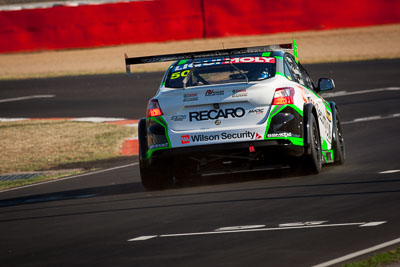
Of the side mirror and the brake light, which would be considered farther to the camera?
the side mirror

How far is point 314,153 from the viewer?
1098 centimetres

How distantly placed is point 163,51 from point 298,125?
91.2 ft

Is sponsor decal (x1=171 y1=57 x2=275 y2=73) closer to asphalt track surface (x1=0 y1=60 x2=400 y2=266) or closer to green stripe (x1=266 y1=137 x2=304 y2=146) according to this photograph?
A: green stripe (x1=266 y1=137 x2=304 y2=146)

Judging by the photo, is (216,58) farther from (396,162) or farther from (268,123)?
(396,162)

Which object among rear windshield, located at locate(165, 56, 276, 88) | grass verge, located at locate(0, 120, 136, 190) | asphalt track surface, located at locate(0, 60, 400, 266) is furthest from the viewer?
grass verge, located at locate(0, 120, 136, 190)

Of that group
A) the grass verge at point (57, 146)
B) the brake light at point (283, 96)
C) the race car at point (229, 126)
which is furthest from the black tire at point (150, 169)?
the grass verge at point (57, 146)

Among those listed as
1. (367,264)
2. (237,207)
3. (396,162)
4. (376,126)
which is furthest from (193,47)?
(367,264)

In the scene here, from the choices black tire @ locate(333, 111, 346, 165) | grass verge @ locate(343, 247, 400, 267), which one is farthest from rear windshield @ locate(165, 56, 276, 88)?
→ grass verge @ locate(343, 247, 400, 267)

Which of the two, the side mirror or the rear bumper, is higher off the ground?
the side mirror

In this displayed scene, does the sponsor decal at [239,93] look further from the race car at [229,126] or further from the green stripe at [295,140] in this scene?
the green stripe at [295,140]

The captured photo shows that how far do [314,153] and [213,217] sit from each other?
240cm

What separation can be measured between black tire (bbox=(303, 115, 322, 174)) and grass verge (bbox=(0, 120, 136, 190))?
485cm

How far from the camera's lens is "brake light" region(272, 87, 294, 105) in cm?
1073

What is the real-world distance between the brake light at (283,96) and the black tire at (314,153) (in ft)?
1.31
